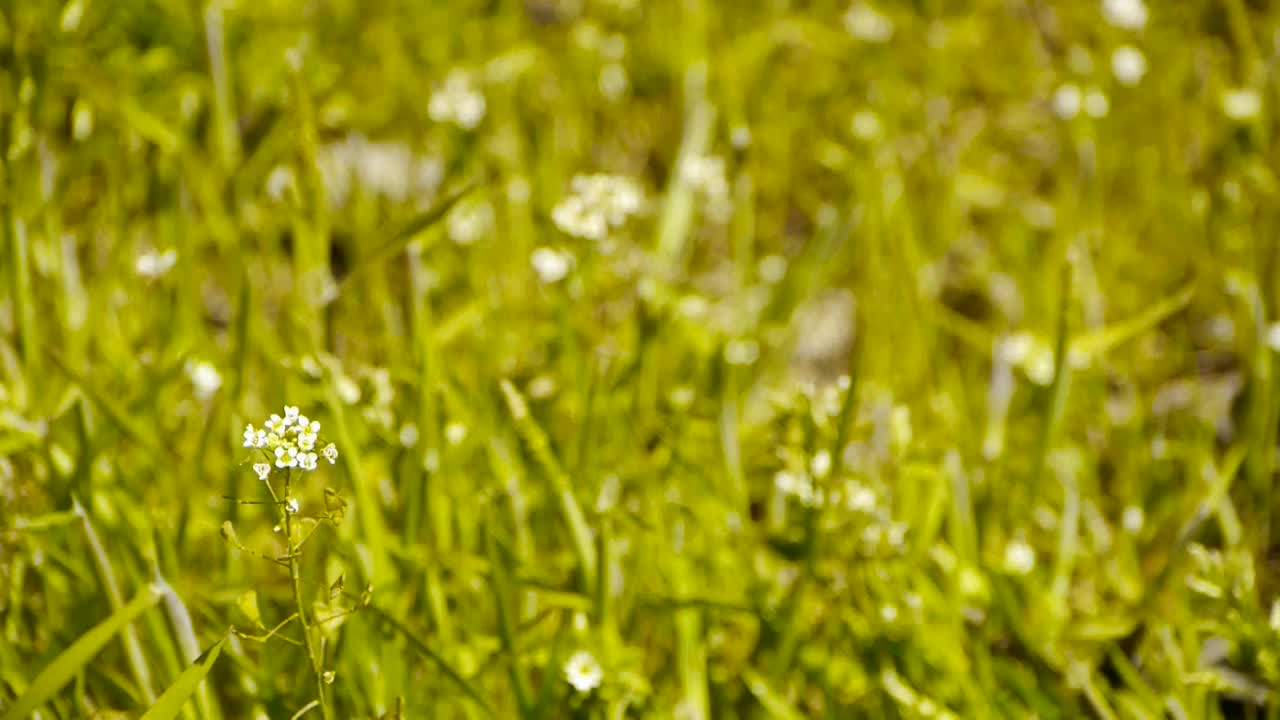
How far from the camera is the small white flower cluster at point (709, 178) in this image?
2.47 m

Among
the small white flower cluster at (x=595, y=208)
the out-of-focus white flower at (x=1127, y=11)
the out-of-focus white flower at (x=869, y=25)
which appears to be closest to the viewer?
the small white flower cluster at (x=595, y=208)

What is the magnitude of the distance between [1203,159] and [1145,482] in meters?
1.12

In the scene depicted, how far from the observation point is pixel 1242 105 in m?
2.53

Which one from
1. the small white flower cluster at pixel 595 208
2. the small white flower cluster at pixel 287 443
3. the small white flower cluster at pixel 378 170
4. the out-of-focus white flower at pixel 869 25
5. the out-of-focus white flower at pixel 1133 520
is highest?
the small white flower cluster at pixel 287 443

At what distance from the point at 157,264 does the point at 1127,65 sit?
2203mm

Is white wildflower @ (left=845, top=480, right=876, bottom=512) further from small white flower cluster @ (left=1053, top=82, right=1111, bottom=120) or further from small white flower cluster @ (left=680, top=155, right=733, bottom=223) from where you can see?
small white flower cluster @ (left=1053, top=82, right=1111, bottom=120)

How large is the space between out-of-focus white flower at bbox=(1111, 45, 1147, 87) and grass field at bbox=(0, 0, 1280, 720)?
26 mm

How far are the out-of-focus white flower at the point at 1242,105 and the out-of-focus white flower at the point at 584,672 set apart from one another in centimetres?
192

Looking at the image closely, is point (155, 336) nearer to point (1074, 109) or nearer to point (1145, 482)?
point (1145, 482)

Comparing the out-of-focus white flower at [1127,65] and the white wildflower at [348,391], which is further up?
the white wildflower at [348,391]

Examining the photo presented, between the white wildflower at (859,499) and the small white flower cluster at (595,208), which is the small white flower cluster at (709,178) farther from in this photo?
the white wildflower at (859,499)

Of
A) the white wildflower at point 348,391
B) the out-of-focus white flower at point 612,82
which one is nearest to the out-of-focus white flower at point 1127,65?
the out-of-focus white flower at point 612,82

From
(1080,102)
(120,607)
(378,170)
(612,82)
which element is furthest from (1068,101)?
(120,607)

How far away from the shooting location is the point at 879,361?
2354mm
